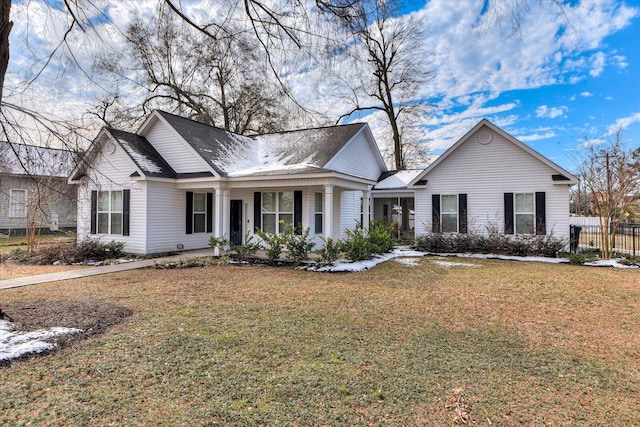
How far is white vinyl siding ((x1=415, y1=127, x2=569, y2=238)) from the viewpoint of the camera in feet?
41.4

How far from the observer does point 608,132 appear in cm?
1283

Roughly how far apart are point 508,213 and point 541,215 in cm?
107

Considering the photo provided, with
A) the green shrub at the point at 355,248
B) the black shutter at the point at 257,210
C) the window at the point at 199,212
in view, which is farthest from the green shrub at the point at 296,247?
the window at the point at 199,212

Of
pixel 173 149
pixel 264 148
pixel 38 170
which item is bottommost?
pixel 38 170

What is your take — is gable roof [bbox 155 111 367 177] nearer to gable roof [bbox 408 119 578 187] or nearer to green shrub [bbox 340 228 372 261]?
green shrub [bbox 340 228 372 261]

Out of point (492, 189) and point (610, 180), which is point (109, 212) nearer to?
point (492, 189)

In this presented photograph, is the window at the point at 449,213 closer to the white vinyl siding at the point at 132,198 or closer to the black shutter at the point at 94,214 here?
the white vinyl siding at the point at 132,198

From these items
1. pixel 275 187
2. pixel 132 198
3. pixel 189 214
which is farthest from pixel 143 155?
pixel 275 187

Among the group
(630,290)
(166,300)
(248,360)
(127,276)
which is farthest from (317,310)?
(630,290)

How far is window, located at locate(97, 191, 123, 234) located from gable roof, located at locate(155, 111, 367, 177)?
349 cm

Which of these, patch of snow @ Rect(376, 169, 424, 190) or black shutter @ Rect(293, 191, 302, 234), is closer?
black shutter @ Rect(293, 191, 302, 234)

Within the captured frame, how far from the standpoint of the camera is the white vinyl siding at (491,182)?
41.4 ft

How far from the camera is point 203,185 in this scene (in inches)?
500

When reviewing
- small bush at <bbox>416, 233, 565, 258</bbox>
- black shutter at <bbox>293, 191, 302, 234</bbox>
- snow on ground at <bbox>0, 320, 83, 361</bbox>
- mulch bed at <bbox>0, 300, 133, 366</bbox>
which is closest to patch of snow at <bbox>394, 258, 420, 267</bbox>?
small bush at <bbox>416, 233, 565, 258</bbox>
